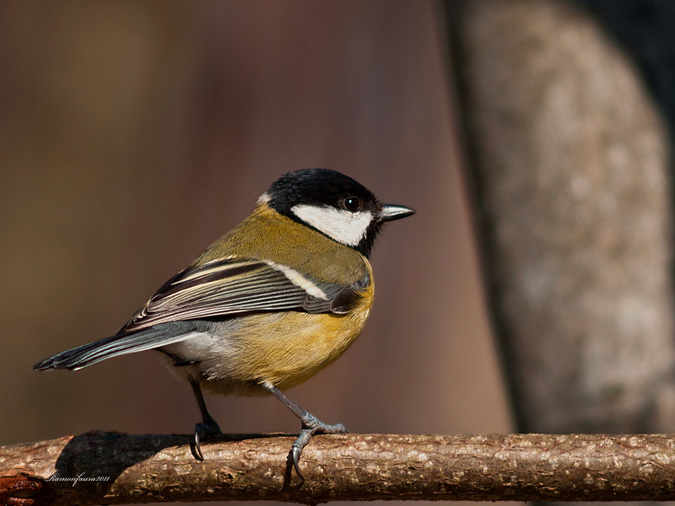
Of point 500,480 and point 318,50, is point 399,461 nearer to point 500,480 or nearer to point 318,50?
point 500,480

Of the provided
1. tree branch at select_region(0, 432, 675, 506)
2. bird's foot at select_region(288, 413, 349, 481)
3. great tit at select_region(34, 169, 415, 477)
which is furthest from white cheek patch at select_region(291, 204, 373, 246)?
tree branch at select_region(0, 432, 675, 506)

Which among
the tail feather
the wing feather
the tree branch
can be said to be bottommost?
the tree branch

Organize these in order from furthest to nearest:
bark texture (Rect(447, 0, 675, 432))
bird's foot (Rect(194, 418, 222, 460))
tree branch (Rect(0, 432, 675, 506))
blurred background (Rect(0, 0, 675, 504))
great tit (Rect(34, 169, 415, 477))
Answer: blurred background (Rect(0, 0, 675, 504)) < bark texture (Rect(447, 0, 675, 432)) < great tit (Rect(34, 169, 415, 477)) < bird's foot (Rect(194, 418, 222, 460)) < tree branch (Rect(0, 432, 675, 506))

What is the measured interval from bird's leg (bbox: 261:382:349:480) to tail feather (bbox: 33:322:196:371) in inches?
15.9

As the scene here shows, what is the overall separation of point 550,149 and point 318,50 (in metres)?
3.32

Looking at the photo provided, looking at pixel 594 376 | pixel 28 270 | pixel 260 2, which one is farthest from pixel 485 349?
pixel 28 270

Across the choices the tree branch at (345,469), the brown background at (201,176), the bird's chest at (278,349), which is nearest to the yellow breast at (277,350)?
the bird's chest at (278,349)

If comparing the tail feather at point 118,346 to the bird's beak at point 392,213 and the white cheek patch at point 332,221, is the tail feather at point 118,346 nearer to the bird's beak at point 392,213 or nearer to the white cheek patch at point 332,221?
the white cheek patch at point 332,221

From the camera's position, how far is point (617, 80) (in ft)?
11.2

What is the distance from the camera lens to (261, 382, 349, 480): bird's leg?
2135 millimetres

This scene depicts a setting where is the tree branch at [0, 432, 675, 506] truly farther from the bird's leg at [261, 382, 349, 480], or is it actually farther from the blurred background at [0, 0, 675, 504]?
the blurred background at [0, 0, 675, 504]

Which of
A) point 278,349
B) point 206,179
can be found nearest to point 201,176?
point 206,179

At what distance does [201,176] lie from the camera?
20.2 feet

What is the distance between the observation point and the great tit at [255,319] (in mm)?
2406
